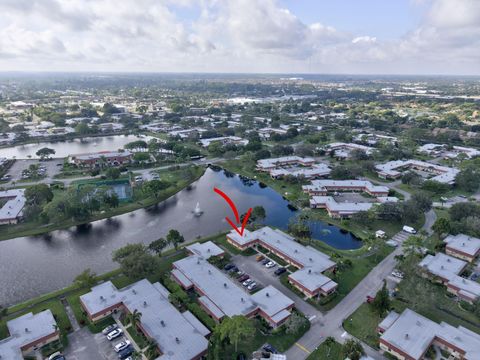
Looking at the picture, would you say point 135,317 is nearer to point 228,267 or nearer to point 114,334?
point 114,334

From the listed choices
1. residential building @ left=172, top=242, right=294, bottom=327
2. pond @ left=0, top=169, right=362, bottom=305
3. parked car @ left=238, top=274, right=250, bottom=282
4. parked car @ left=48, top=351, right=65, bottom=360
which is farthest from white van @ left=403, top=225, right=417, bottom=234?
parked car @ left=48, top=351, right=65, bottom=360

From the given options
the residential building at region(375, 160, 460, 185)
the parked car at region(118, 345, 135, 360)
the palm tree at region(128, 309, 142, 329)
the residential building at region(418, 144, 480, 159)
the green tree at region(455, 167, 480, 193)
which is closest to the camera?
the parked car at region(118, 345, 135, 360)

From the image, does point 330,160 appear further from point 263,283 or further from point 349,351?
point 349,351

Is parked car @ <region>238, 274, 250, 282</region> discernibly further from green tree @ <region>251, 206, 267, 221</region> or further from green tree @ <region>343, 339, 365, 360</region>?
green tree @ <region>343, 339, 365, 360</region>

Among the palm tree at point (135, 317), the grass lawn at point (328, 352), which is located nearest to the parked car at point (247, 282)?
the grass lawn at point (328, 352)

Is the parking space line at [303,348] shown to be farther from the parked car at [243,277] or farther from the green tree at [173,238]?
the green tree at [173,238]

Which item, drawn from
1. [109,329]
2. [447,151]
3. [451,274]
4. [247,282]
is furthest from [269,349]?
[447,151]

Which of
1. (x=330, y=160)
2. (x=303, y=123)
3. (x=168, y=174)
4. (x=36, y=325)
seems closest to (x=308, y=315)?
(x=36, y=325)
